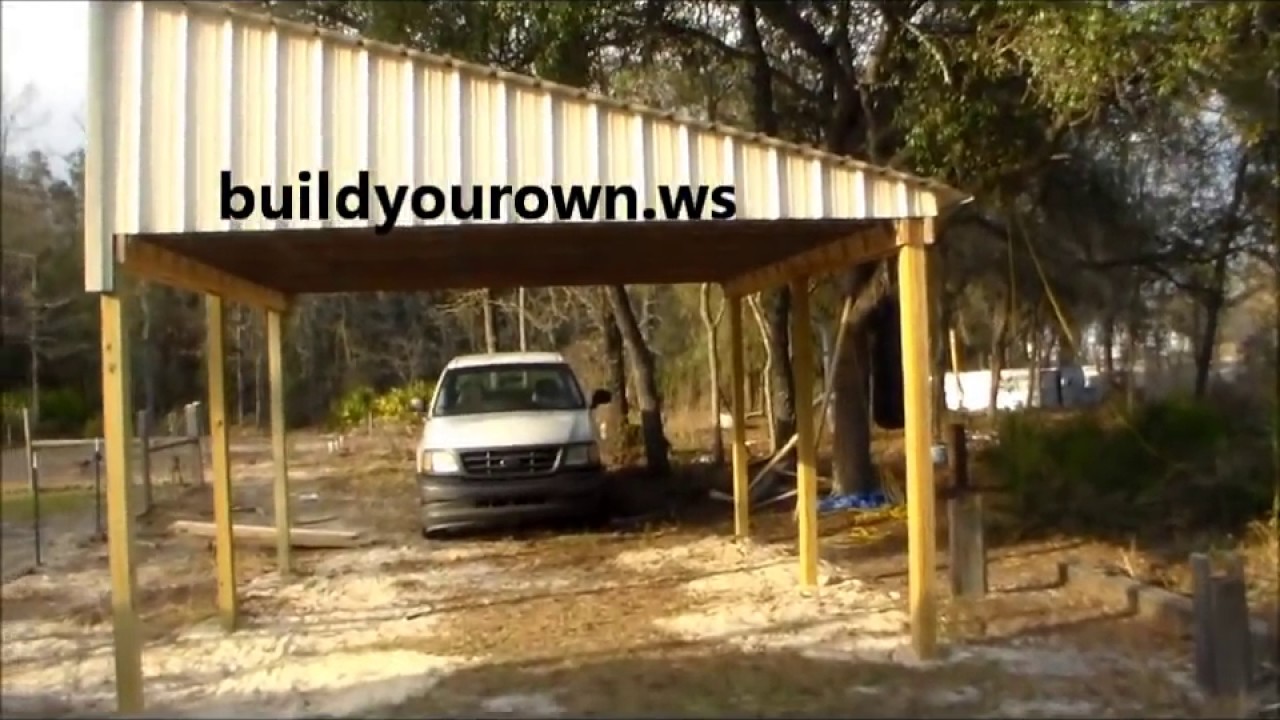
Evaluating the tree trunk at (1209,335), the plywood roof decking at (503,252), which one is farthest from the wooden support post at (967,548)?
the tree trunk at (1209,335)

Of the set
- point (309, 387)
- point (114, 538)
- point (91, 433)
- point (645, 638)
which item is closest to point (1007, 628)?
point (645, 638)

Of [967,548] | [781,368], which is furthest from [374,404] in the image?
[967,548]

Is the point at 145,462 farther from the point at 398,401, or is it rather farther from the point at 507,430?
the point at 398,401

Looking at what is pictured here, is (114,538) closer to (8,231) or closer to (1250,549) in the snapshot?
Result: (8,231)

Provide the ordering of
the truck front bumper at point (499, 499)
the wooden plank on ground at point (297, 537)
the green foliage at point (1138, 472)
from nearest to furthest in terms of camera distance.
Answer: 1. the green foliage at point (1138, 472)
2. the truck front bumper at point (499, 499)
3. the wooden plank on ground at point (297, 537)

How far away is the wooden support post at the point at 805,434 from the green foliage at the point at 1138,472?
10.3 feet

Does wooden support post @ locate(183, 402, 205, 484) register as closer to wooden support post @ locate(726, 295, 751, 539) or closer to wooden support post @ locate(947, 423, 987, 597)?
wooden support post @ locate(726, 295, 751, 539)

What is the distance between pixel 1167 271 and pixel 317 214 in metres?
13.0

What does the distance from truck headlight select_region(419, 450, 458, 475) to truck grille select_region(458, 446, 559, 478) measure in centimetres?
10

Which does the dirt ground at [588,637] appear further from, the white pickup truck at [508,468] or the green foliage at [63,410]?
the green foliage at [63,410]

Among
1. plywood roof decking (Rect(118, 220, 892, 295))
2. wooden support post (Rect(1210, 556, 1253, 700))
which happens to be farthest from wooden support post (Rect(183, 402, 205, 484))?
wooden support post (Rect(1210, 556, 1253, 700))

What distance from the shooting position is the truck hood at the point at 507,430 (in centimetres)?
1490

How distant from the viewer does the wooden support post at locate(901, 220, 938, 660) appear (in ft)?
29.4

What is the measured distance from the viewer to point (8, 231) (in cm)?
618
